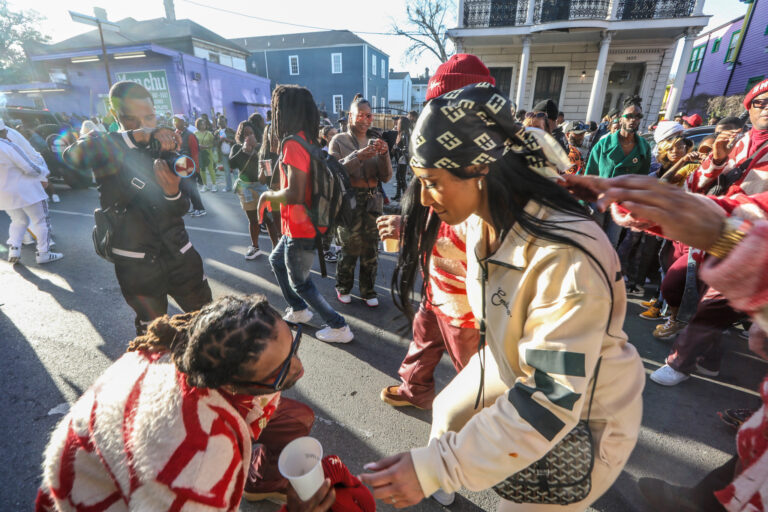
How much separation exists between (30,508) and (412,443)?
2154mm

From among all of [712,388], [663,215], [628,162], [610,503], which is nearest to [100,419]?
[663,215]

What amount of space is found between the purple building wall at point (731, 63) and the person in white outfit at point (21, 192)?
77.0ft

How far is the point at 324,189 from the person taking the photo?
2877mm

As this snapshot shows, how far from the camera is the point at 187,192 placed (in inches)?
105

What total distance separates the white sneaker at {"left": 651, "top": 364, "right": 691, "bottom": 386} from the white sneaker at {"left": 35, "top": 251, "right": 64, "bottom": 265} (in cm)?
744

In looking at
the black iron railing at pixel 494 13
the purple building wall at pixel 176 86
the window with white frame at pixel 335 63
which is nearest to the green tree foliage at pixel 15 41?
the purple building wall at pixel 176 86

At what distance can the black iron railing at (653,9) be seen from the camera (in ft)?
42.2

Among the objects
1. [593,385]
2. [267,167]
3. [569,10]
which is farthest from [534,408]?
[569,10]

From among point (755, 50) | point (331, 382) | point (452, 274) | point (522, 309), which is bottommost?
point (331, 382)

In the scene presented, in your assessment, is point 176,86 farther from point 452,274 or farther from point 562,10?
point 452,274

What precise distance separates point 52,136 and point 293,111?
11.0m

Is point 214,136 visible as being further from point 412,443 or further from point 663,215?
point 663,215

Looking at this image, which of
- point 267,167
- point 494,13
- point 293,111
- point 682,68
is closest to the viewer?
point 293,111

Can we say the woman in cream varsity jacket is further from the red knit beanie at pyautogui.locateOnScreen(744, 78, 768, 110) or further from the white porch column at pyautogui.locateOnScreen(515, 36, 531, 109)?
the white porch column at pyautogui.locateOnScreen(515, 36, 531, 109)
